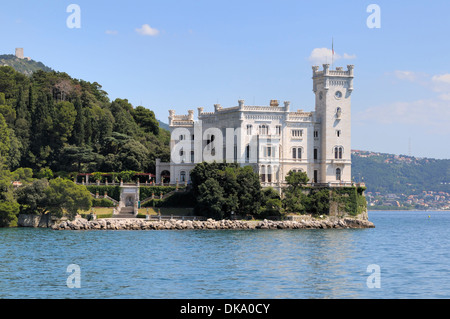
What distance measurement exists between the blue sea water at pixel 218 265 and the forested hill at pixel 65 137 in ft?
62.3

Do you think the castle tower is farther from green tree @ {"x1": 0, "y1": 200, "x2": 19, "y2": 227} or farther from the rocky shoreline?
green tree @ {"x1": 0, "y1": 200, "x2": 19, "y2": 227}

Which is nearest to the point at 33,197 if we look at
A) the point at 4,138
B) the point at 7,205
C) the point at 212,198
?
the point at 7,205

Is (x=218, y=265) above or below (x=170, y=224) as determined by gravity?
below

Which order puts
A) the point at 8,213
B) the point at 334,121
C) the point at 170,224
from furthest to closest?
the point at 334,121, the point at 170,224, the point at 8,213

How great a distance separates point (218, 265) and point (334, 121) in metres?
36.4

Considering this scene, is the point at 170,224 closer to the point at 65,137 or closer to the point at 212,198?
the point at 212,198

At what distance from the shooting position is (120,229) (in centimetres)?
6138

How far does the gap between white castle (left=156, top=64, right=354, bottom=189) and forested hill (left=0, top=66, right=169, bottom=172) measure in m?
9.09

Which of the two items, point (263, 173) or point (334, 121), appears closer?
point (263, 173)

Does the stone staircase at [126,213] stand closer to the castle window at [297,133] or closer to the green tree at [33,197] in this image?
the green tree at [33,197]

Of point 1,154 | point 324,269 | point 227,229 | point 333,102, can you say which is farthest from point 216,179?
point 324,269

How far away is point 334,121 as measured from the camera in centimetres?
7144

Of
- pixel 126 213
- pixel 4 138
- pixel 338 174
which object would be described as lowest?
pixel 126 213
